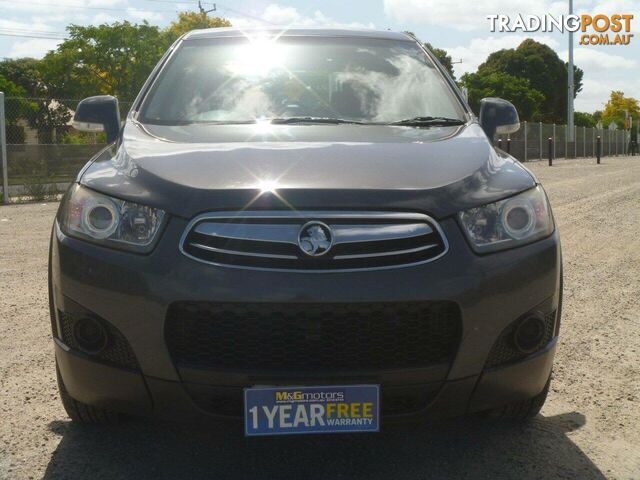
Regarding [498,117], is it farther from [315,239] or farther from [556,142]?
[556,142]

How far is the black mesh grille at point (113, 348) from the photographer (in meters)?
2.63

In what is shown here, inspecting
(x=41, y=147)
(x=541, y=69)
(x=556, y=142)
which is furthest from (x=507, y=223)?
(x=541, y=69)

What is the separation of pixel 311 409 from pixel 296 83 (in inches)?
71.4

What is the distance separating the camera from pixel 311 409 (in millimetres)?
2578

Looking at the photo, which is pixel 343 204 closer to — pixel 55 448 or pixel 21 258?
pixel 55 448

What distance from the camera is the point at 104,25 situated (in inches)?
2210

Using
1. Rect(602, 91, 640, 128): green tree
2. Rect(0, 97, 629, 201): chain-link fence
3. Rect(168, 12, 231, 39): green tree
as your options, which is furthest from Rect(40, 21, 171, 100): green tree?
Rect(602, 91, 640, 128): green tree

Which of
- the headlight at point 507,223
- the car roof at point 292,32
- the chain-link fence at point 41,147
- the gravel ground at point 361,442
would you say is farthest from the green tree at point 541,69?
the headlight at point 507,223

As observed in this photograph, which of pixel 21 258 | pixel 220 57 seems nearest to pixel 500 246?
pixel 220 57

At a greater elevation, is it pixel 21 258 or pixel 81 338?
pixel 81 338

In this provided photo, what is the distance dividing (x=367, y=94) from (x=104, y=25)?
55.6 metres

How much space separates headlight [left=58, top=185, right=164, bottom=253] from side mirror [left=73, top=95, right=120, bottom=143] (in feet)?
3.50

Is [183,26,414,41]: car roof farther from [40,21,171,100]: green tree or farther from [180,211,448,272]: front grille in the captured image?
[40,21,171,100]: green tree

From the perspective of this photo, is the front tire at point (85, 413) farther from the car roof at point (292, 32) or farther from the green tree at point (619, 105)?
the green tree at point (619, 105)
